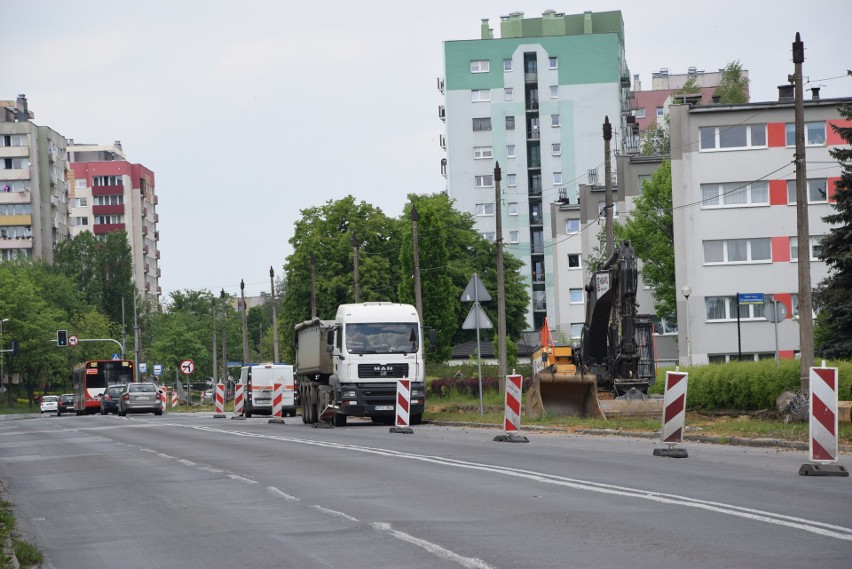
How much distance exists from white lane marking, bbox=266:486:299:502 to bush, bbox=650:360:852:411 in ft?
43.9

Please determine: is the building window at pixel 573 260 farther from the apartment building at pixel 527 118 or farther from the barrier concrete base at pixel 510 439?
the barrier concrete base at pixel 510 439

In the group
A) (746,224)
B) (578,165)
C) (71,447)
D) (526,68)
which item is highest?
(526,68)

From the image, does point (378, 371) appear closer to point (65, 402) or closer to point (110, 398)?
point (110, 398)

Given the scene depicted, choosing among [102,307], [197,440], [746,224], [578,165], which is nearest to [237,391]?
[197,440]

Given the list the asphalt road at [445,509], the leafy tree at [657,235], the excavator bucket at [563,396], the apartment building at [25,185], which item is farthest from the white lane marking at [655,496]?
the apartment building at [25,185]

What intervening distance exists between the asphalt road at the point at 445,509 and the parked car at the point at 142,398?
134ft

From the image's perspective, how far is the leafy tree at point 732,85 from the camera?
87.6m

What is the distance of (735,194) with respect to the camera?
211ft

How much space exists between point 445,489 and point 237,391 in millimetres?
37479

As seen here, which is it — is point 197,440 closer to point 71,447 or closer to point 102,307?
point 71,447

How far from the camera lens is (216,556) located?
10070 millimetres

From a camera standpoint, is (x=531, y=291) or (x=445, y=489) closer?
(x=445, y=489)

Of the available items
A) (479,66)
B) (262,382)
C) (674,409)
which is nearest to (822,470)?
(674,409)

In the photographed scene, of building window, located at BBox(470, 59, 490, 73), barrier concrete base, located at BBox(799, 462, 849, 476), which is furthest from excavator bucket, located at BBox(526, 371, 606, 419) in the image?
building window, located at BBox(470, 59, 490, 73)
